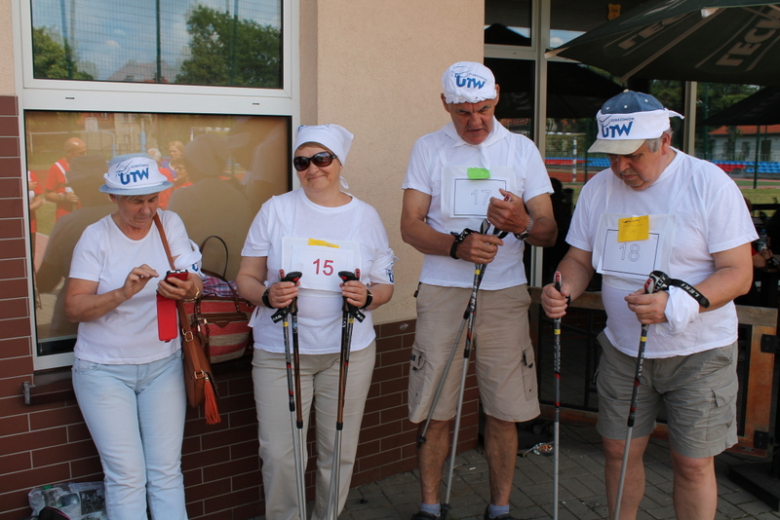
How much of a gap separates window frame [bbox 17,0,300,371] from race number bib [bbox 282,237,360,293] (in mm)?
1183

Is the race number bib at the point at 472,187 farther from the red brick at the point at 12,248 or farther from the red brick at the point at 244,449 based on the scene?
the red brick at the point at 12,248

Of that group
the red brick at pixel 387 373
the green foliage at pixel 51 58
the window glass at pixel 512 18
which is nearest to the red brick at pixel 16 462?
the green foliage at pixel 51 58

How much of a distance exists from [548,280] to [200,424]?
12.7 feet

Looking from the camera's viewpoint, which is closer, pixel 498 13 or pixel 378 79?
pixel 378 79

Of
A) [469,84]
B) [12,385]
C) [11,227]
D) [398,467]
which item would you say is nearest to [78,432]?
[12,385]

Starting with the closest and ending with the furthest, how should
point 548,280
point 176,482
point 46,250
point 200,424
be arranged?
point 176,482, point 46,250, point 200,424, point 548,280

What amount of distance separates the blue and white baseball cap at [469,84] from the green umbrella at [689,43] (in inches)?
38.9

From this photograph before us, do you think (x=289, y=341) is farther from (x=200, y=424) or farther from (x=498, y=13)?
(x=498, y=13)

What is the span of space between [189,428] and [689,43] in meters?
3.85

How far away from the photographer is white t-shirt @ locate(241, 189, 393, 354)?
3105 mm

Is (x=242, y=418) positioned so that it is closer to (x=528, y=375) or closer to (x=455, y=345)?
(x=455, y=345)

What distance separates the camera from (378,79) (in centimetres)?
407

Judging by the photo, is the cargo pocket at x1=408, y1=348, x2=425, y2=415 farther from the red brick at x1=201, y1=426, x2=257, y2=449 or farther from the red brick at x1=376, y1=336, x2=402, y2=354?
the red brick at x1=201, y1=426, x2=257, y2=449

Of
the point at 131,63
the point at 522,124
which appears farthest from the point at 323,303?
the point at 522,124
